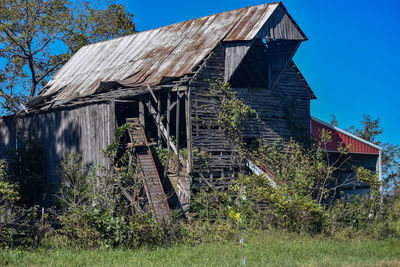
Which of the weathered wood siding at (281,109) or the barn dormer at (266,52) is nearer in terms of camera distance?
the barn dormer at (266,52)

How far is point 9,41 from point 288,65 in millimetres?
19530

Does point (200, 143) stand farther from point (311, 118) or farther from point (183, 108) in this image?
point (311, 118)

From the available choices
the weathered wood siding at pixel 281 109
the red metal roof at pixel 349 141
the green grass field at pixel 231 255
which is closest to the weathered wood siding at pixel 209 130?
the weathered wood siding at pixel 281 109

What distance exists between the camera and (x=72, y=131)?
61.4 ft

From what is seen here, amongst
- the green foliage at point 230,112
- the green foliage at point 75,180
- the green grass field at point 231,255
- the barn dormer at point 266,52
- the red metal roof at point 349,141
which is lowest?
the green grass field at point 231,255

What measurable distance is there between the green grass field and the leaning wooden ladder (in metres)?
2.98

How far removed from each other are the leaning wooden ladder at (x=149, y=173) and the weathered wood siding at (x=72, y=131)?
86 centimetres

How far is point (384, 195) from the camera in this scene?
17109mm

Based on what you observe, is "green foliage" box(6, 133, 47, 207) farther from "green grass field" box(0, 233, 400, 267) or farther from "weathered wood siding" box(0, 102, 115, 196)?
"green grass field" box(0, 233, 400, 267)

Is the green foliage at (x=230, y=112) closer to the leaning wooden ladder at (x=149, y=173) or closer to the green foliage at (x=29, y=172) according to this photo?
the leaning wooden ladder at (x=149, y=173)

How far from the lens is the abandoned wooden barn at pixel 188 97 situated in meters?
17.9

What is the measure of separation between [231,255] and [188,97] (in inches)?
318

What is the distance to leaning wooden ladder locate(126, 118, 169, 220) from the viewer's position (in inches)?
595

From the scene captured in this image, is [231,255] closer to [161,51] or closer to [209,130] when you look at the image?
[209,130]
